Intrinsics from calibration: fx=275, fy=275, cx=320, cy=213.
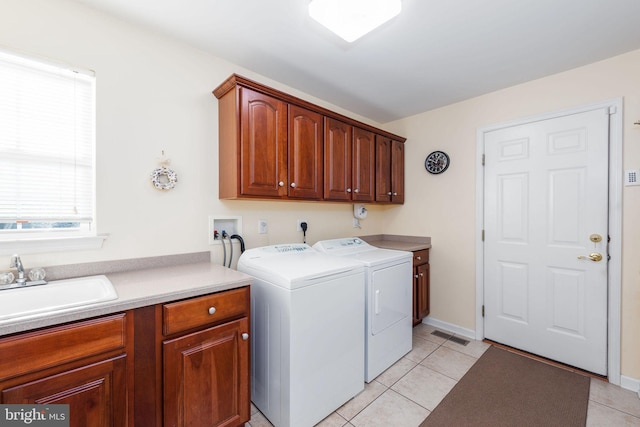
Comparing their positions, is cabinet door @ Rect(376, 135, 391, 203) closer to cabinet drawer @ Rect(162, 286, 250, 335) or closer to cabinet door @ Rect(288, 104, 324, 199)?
cabinet door @ Rect(288, 104, 324, 199)

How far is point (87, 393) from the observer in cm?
107

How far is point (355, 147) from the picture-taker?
103 inches

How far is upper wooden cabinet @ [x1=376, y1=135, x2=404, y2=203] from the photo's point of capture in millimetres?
2885

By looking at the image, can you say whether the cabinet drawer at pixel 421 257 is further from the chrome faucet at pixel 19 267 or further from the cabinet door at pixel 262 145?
the chrome faucet at pixel 19 267

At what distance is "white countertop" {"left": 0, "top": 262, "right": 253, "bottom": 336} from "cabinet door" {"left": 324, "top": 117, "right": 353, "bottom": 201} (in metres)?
1.14

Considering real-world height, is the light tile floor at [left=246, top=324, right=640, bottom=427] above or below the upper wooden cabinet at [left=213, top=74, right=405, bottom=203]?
below

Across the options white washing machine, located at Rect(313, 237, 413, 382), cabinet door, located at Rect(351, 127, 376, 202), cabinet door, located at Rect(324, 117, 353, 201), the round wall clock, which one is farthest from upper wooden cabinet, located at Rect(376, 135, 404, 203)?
white washing machine, located at Rect(313, 237, 413, 382)

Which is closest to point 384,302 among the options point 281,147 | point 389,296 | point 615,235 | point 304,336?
point 389,296

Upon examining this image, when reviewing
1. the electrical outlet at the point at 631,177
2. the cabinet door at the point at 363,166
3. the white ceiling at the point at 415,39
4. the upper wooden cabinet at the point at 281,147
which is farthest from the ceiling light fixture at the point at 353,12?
the electrical outlet at the point at 631,177

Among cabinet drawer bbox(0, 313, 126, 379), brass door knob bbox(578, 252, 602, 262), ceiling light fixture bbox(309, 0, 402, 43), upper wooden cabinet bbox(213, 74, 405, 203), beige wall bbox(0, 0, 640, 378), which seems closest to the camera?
cabinet drawer bbox(0, 313, 126, 379)

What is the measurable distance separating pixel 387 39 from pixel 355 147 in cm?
96

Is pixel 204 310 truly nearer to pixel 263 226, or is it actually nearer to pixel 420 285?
pixel 263 226

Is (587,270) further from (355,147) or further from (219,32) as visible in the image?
(219,32)

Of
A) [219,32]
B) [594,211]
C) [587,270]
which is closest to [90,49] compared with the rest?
[219,32]
